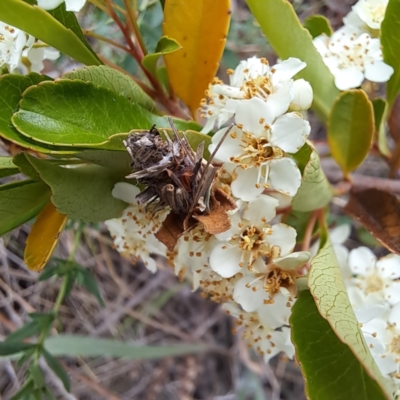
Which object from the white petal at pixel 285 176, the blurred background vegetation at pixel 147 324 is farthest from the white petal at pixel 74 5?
the blurred background vegetation at pixel 147 324

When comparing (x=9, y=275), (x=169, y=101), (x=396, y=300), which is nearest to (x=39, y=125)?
(x=169, y=101)

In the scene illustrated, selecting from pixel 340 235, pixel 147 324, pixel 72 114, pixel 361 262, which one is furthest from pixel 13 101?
pixel 147 324

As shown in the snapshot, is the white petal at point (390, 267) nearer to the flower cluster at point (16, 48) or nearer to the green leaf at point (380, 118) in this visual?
the green leaf at point (380, 118)

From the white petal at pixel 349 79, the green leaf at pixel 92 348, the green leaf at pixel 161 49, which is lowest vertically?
the green leaf at pixel 92 348

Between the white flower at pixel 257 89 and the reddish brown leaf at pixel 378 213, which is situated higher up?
the white flower at pixel 257 89

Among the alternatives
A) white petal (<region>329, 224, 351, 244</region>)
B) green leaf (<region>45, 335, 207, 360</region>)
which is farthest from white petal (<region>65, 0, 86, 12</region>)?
green leaf (<region>45, 335, 207, 360</region>)

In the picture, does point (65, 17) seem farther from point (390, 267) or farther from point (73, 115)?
point (390, 267)
